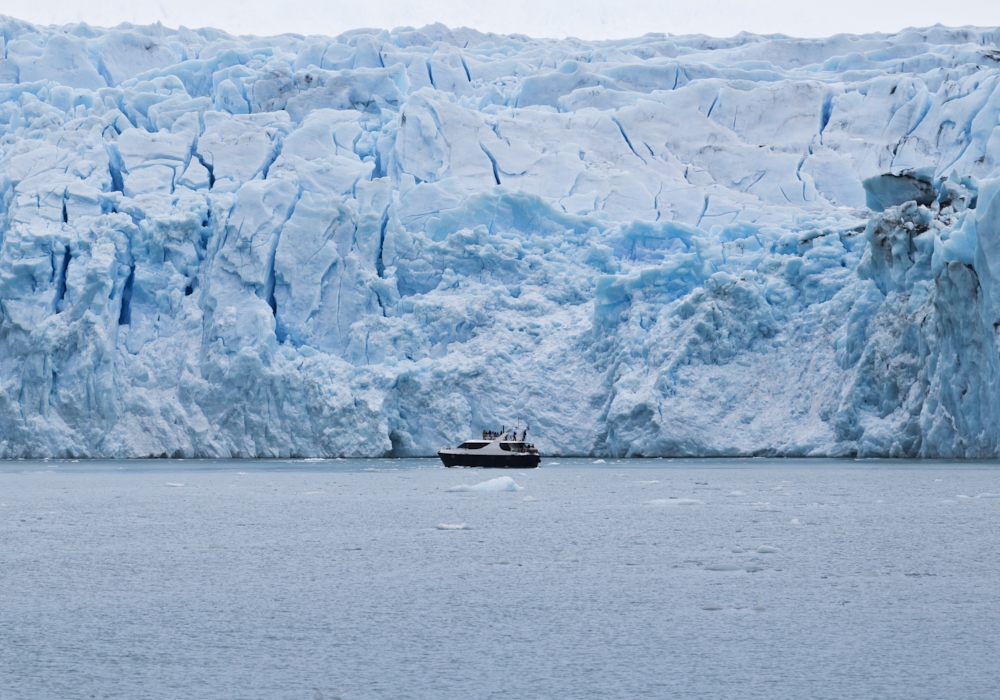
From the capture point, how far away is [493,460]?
18.2 meters

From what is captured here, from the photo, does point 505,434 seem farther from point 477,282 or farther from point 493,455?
point 477,282

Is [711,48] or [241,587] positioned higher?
[711,48]

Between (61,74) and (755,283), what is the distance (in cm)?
1625

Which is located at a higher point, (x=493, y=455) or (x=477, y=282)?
(x=477, y=282)

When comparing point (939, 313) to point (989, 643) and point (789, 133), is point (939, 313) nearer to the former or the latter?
point (789, 133)

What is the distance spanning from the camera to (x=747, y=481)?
14320 mm

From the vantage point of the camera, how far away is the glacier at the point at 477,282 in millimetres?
18281

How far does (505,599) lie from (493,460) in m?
12.8

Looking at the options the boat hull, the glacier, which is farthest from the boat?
the glacier

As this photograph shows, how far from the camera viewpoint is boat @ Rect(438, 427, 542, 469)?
18234 mm

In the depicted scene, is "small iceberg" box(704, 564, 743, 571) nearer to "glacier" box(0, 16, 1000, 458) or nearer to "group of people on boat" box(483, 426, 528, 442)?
"glacier" box(0, 16, 1000, 458)

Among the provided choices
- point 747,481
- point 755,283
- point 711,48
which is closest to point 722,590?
point 747,481

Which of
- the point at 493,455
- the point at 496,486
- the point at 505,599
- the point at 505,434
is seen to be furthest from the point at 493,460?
the point at 505,599

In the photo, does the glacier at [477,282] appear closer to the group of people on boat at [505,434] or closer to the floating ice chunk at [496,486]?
the group of people on boat at [505,434]
